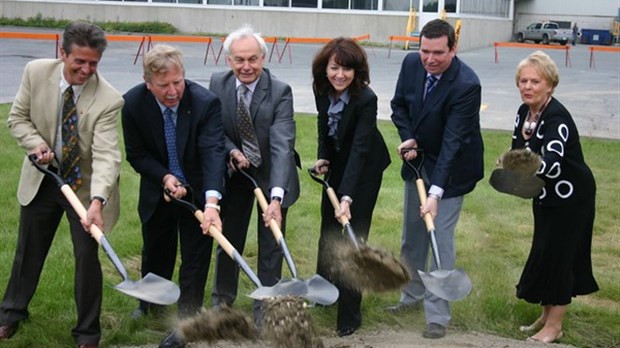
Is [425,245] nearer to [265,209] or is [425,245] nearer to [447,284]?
[447,284]

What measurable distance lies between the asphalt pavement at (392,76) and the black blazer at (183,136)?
9.72 m

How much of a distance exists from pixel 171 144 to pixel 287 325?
53.2 inches

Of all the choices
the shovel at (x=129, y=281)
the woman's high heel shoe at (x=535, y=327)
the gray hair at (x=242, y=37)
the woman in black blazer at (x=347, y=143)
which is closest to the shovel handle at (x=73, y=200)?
the shovel at (x=129, y=281)

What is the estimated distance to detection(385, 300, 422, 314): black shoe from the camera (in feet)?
20.3

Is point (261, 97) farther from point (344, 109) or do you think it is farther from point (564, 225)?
point (564, 225)

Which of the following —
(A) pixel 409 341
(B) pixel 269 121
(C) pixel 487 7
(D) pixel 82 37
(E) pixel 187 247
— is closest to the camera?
(D) pixel 82 37

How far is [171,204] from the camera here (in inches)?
208

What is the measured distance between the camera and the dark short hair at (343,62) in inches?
210

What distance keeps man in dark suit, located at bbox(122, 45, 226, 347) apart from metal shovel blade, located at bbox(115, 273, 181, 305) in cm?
39

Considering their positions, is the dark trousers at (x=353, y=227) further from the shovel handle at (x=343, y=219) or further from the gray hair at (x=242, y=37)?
the gray hair at (x=242, y=37)

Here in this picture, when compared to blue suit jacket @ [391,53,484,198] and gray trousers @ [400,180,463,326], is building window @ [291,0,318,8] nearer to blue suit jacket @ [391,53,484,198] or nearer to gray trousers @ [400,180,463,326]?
gray trousers @ [400,180,463,326]

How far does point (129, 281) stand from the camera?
4.62 meters

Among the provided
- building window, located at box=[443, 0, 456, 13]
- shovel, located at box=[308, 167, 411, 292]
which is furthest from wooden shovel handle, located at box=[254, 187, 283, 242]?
building window, located at box=[443, 0, 456, 13]

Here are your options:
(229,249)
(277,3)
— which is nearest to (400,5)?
(277,3)
